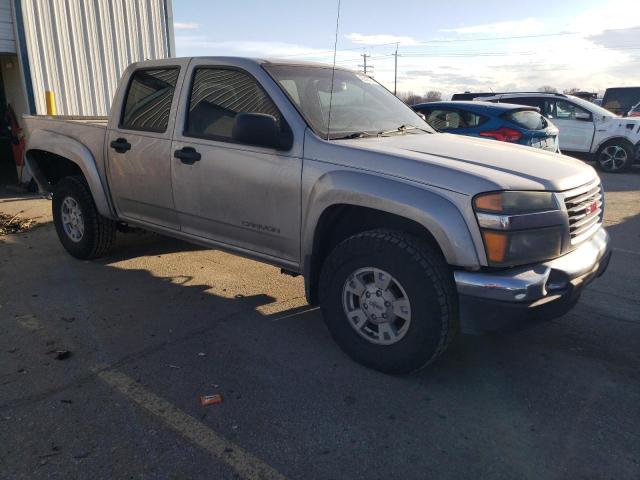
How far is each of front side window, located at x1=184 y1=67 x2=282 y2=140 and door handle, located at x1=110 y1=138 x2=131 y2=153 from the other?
2.59ft

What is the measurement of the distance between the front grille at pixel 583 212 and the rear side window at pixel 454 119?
197 inches

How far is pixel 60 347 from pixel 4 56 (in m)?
8.85

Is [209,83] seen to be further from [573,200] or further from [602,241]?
[602,241]

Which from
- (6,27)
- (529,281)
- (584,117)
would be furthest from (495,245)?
(584,117)

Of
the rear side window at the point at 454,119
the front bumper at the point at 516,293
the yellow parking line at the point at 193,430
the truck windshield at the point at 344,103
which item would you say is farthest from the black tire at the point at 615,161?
the yellow parking line at the point at 193,430

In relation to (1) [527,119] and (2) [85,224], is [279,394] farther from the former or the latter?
(1) [527,119]

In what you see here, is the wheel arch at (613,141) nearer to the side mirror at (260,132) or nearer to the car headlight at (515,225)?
the car headlight at (515,225)

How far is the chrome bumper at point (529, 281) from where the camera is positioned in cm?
272

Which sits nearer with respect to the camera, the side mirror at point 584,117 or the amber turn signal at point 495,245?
the amber turn signal at point 495,245

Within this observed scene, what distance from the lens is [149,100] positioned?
4598mm

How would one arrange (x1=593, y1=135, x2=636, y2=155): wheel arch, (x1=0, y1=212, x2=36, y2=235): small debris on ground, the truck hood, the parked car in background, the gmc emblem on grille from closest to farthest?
the truck hood, the gmc emblem on grille, (x1=0, y1=212, x2=36, y2=235): small debris on ground, (x1=593, y1=135, x2=636, y2=155): wheel arch, the parked car in background

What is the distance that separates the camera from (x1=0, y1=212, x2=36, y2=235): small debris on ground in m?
6.92

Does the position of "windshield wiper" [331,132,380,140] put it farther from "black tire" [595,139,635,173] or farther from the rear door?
"black tire" [595,139,635,173]

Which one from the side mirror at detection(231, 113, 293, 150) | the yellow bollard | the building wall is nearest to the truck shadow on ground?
the side mirror at detection(231, 113, 293, 150)
